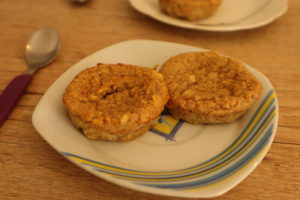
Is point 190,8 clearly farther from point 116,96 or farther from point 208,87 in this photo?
point 116,96

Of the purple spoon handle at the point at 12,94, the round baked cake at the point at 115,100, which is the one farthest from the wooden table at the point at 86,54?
the round baked cake at the point at 115,100

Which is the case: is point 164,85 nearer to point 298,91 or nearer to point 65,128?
point 65,128

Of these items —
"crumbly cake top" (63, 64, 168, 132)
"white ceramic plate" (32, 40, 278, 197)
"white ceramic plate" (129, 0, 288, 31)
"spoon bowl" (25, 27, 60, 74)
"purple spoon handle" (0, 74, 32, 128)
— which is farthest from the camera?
"white ceramic plate" (129, 0, 288, 31)

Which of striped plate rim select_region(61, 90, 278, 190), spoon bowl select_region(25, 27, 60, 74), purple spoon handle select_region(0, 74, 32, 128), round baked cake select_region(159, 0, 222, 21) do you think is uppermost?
round baked cake select_region(159, 0, 222, 21)

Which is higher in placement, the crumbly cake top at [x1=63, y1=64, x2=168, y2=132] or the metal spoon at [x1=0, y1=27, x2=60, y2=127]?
the crumbly cake top at [x1=63, y1=64, x2=168, y2=132]

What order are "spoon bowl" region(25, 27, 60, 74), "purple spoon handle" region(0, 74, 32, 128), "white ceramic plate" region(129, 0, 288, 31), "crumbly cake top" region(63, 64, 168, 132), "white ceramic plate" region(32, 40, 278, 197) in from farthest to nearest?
"white ceramic plate" region(129, 0, 288, 31), "spoon bowl" region(25, 27, 60, 74), "purple spoon handle" region(0, 74, 32, 128), "crumbly cake top" region(63, 64, 168, 132), "white ceramic plate" region(32, 40, 278, 197)

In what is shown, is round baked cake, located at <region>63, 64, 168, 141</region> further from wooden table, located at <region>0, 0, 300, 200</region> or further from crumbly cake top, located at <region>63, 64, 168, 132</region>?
wooden table, located at <region>0, 0, 300, 200</region>

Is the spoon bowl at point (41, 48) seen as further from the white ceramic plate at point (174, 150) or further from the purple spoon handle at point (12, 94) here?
the white ceramic plate at point (174, 150)

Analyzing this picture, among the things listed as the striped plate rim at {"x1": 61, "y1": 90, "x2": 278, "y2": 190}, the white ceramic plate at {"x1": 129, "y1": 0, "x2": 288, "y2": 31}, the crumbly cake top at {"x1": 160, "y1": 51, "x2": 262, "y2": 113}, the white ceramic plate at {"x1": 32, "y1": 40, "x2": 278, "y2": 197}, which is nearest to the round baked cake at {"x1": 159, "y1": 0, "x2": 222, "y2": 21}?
the white ceramic plate at {"x1": 129, "y1": 0, "x2": 288, "y2": 31}

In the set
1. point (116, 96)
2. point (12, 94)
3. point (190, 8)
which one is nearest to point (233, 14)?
point (190, 8)
